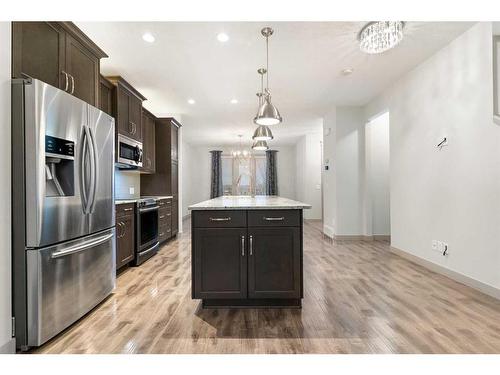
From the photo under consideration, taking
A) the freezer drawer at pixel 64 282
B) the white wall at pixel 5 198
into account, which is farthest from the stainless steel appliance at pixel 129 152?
the white wall at pixel 5 198

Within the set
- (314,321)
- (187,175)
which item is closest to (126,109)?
(314,321)

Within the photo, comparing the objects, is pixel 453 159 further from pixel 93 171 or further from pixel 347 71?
pixel 93 171

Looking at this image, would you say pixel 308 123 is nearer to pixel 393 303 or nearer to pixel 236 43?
pixel 236 43

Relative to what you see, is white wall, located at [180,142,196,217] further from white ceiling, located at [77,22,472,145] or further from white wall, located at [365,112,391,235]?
white wall, located at [365,112,391,235]

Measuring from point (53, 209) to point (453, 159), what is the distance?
12.8 feet

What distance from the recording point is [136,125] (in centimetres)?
427

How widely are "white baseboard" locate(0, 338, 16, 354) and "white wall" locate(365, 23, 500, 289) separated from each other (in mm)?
3901

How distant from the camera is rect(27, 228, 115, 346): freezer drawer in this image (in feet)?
5.79

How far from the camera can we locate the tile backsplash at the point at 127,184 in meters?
4.39

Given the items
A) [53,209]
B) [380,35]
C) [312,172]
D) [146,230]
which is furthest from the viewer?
[312,172]

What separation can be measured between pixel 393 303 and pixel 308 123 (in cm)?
527

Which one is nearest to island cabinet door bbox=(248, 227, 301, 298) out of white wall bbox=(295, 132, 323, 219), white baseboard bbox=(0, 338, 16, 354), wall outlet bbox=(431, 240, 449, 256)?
white baseboard bbox=(0, 338, 16, 354)

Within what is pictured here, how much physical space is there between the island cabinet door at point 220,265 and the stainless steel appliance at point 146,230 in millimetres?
1853

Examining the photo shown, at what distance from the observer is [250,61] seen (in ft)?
11.5
